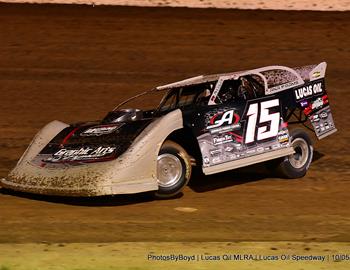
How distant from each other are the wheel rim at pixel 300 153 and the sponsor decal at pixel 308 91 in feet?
1.90

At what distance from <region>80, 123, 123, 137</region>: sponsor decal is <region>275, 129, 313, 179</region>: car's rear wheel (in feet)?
7.35

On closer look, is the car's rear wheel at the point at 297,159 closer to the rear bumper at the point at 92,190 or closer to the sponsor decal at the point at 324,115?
the sponsor decal at the point at 324,115

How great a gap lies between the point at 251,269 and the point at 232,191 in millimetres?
3757

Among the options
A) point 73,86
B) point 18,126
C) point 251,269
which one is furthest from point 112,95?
point 251,269

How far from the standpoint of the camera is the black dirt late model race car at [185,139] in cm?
1012

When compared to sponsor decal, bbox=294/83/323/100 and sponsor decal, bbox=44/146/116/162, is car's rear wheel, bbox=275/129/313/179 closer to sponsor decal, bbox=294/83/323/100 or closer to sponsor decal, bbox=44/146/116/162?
sponsor decal, bbox=294/83/323/100

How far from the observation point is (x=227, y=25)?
2038cm

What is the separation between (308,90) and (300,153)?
851 millimetres

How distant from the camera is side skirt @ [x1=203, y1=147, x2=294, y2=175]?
1067 centimetres

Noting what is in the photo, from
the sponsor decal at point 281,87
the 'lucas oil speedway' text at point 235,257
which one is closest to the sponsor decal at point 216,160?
the sponsor decal at point 281,87

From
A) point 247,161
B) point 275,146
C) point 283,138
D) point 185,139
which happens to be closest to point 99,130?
point 185,139

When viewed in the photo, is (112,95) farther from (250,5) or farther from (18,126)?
(250,5)

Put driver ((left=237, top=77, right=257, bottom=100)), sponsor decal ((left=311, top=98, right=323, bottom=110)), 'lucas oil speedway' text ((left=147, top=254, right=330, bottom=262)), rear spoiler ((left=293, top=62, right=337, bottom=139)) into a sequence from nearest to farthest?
'lucas oil speedway' text ((left=147, top=254, right=330, bottom=262)), driver ((left=237, top=77, right=257, bottom=100)), rear spoiler ((left=293, top=62, right=337, bottom=139)), sponsor decal ((left=311, top=98, right=323, bottom=110))

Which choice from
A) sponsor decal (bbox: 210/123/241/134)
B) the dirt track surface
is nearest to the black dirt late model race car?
sponsor decal (bbox: 210/123/241/134)
